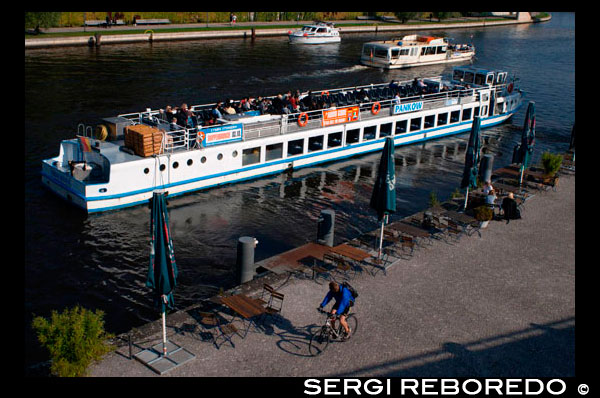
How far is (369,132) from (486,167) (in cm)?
1162

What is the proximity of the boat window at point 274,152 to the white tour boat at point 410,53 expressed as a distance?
42836 millimetres

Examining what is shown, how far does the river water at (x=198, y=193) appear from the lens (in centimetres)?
2262

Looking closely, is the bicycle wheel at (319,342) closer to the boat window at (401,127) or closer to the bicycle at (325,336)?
the bicycle at (325,336)

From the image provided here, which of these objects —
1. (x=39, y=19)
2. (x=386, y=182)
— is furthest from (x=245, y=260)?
(x=39, y=19)

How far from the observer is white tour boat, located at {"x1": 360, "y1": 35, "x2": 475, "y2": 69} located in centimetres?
7475

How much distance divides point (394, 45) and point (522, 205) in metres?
52.1

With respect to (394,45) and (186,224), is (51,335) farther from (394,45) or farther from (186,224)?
(394,45)

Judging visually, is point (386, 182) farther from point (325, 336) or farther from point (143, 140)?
point (143, 140)

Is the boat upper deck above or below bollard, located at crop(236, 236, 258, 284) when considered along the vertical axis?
above

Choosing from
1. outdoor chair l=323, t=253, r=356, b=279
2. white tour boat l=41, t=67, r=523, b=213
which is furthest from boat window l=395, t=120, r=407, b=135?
outdoor chair l=323, t=253, r=356, b=279

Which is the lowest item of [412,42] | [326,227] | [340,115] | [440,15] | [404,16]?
[326,227]

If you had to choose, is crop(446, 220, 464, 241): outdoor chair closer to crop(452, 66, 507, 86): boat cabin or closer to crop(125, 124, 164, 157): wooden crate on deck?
crop(125, 124, 164, 157): wooden crate on deck

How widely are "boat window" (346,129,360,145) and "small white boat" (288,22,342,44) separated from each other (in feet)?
168

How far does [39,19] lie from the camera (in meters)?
72.8
